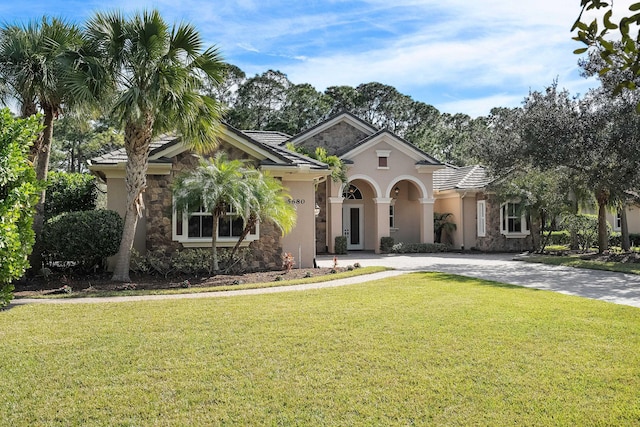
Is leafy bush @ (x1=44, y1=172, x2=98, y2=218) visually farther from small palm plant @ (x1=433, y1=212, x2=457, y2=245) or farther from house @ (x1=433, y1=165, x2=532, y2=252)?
small palm plant @ (x1=433, y1=212, x2=457, y2=245)

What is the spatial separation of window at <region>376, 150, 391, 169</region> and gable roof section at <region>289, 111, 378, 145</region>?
88.0 inches

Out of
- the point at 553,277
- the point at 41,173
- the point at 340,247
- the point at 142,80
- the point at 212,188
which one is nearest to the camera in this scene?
the point at 142,80

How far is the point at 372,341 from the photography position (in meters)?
6.85

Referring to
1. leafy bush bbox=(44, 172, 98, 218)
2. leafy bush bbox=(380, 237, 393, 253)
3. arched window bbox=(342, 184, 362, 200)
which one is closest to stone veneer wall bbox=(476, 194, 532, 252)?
leafy bush bbox=(380, 237, 393, 253)

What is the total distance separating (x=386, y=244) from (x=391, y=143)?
5.24 metres

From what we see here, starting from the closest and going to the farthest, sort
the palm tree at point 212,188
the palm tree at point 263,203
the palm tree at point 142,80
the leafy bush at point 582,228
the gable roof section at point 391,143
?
1. the palm tree at point 142,80
2. the palm tree at point 212,188
3. the palm tree at point 263,203
4. the leafy bush at point 582,228
5. the gable roof section at point 391,143

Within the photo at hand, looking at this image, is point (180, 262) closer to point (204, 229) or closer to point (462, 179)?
point (204, 229)

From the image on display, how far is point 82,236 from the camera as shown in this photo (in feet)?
41.2

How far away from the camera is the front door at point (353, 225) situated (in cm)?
2617

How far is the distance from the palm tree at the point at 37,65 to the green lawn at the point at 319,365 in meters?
6.02

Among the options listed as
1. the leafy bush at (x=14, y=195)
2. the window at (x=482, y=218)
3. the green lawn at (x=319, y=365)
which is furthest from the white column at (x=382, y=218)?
the leafy bush at (x=14, y=195)

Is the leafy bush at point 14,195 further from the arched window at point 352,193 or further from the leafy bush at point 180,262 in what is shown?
the arched window at point 352,193

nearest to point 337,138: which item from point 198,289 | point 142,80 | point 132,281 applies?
point 142,80

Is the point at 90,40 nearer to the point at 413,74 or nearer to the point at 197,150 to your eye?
the point at 197,150
